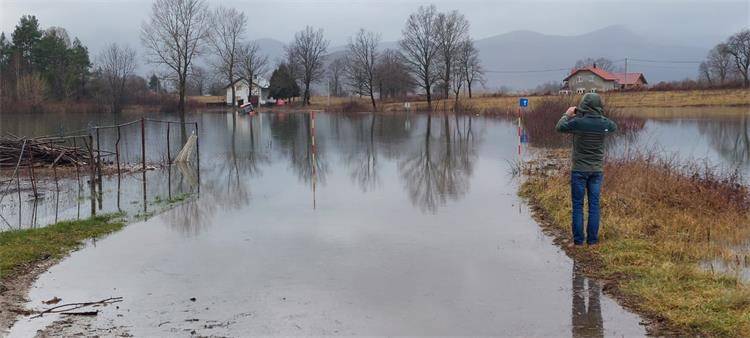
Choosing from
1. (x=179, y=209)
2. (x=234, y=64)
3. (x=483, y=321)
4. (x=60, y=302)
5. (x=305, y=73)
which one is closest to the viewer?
(x=483, y=321)

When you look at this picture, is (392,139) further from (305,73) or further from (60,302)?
(305,73)

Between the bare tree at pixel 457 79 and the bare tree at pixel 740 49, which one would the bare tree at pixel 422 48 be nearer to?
the bare tree at pixel 457 79

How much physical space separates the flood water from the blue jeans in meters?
0.52

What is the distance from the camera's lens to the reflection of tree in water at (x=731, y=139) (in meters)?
20.4

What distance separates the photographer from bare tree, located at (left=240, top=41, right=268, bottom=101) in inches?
3474

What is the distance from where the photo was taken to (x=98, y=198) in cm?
1343

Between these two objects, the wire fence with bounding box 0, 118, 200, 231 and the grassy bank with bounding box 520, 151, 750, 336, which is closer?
the grassy bank with bounding box 520, 151, 750, 336


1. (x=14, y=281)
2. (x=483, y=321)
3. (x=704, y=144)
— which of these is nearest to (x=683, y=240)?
(x=483, y=321)

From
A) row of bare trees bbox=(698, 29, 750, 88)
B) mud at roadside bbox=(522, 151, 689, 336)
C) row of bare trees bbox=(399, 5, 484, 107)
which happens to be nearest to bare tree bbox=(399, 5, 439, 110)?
row of bare trees bbox=(399, 5, 484, 107)

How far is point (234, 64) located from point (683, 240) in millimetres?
82566

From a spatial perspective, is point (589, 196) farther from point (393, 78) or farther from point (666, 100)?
point (393, 78)

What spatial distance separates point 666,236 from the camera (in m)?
8.72

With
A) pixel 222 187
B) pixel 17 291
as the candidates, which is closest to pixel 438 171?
pixel 222 187

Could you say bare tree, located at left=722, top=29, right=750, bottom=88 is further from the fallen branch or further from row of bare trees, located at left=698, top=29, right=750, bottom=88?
the fallen branch
